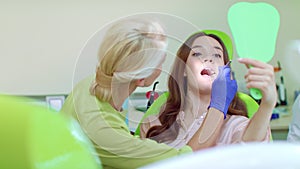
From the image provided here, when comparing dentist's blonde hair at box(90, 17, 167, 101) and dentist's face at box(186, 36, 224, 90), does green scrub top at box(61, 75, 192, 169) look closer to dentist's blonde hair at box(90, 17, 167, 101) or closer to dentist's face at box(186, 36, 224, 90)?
dentist's blonde hair at box(90, 17, 167, 101)

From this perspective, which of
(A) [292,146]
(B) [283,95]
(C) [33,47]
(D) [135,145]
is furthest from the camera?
(B) [283,95]

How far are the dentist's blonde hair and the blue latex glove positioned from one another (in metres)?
0.15

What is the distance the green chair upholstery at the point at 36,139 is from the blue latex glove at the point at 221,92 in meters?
0.75

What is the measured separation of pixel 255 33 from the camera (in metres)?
0.99

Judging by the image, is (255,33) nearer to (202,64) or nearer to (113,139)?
(202,64)

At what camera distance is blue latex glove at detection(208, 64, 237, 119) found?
3.44 ft

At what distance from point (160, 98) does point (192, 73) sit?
107 mm

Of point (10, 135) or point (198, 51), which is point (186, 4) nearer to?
point (198, 51)

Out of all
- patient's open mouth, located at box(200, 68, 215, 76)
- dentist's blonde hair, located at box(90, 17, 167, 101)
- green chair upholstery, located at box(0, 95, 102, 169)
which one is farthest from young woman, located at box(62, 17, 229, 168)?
green chair upholstery, located at box(0, 95, 102, 169)

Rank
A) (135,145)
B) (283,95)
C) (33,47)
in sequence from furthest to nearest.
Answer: (283,95) → (33,47) → (135,145)

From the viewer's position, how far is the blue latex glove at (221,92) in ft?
3.44

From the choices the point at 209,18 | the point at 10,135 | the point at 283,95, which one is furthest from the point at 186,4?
the point at 10,135

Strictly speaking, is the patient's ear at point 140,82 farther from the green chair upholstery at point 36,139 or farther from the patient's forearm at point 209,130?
the green chair upholstery at point 36,139

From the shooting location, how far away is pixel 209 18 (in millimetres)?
1893
